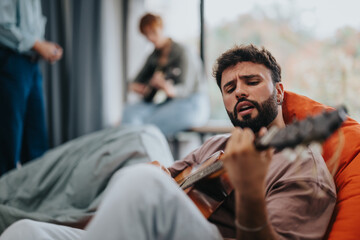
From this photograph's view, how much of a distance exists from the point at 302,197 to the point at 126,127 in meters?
1.28

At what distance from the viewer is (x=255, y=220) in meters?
0.72

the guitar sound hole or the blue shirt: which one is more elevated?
the blue shirt

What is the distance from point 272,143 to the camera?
67 cm

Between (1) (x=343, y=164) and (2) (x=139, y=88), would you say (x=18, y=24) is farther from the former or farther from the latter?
(1) (x=343, y=164)

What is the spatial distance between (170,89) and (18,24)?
1.31 meters

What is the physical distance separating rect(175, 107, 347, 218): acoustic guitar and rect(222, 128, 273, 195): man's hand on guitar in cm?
2

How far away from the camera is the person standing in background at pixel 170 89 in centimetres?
285

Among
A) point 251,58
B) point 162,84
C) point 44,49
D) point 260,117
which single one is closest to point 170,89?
point 162,84

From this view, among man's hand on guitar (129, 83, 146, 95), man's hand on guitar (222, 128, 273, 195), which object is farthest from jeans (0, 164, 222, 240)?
man's hand on guitar (129, 83, 146, 95)

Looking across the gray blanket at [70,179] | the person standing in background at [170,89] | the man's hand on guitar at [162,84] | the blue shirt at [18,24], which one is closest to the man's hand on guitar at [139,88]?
the person standing in background at [170,89]

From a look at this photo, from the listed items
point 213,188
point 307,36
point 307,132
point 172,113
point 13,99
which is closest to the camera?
point 307,132

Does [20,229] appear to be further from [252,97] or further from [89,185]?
[252,97]

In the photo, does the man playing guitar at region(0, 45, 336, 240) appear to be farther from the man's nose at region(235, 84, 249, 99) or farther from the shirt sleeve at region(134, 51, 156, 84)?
the shirt sleeve at region(134, 51, 156, 84)

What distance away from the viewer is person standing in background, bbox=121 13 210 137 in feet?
9.35
